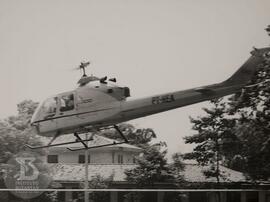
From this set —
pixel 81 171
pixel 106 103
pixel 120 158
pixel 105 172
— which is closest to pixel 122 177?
pixel 105 172

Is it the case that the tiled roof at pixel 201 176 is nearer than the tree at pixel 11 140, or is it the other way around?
the tiled roof at pixel 201 176

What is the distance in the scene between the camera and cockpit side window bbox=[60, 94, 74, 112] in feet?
30.8

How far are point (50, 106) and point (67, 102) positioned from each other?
47 centimetres

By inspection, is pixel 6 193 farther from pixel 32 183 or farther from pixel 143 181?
pixel 143 181

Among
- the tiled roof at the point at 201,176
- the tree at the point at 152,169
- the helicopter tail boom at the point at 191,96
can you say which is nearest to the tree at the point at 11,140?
the tree at the point at 152,169

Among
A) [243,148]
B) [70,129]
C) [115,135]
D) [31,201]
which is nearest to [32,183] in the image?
[31,201]

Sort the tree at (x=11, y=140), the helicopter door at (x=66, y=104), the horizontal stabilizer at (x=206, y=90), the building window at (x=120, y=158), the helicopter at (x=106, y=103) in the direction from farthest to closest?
the building window at (x=120, y=158) < the tree at (x=11, y=140) < the helicopter door at (x=66, y=104) < the helicopter at (x=106, y=103) < the horizontal stabilizer at (x=206, y=90)

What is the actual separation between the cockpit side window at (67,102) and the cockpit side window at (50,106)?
199 millimetres

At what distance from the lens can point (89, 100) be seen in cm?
913

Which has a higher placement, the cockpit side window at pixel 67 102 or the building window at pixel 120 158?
the cockpit side window at pixel 67 102

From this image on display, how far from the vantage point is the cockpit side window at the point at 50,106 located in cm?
962

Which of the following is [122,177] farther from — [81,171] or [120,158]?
[120,158]

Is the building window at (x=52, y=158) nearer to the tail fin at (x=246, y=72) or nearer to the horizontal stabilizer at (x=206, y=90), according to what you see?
the tail fin at (x=246, y=72)

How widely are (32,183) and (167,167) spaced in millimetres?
6690
